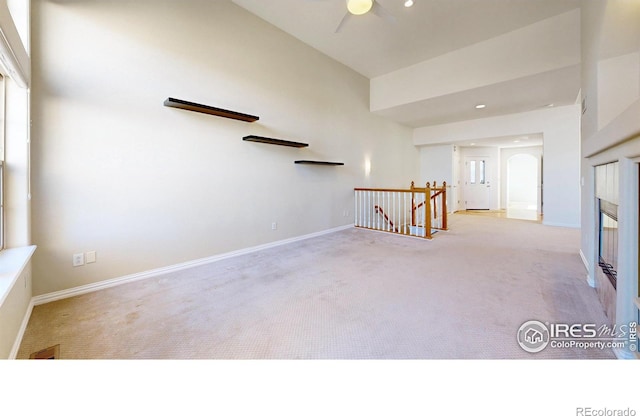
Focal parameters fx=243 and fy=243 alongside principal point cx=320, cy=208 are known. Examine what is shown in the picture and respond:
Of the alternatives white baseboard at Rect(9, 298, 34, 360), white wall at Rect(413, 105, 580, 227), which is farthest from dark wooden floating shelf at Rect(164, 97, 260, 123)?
white wall at Rect(413, 105, 580, 227)

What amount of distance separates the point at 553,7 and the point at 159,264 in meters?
6.17

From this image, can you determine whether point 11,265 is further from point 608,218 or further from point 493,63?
point 493,63

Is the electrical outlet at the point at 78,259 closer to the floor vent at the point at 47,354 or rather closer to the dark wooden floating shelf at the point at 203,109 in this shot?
the floor vent at the point at 47,354

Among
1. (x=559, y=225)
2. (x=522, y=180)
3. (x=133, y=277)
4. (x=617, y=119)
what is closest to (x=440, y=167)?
(x=559, y=225)

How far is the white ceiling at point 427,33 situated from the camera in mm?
3453

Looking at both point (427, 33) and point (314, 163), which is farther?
point (314, 163)

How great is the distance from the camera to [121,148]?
2.54 meters

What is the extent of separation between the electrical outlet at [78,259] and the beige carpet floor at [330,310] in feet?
1.02

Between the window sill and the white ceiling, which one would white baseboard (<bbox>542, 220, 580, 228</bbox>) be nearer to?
the white ceiling

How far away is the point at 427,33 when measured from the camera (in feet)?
13.2

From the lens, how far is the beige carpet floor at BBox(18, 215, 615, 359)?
1517mm

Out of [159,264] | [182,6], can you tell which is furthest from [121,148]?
[182,6]
